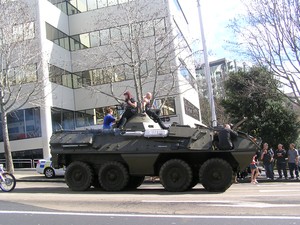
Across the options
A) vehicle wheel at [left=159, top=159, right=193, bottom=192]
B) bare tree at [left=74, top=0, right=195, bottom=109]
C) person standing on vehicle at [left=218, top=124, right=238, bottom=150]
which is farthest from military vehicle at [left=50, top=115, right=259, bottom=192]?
bare tree at [left=74, top=0, right=195, bottom=109]

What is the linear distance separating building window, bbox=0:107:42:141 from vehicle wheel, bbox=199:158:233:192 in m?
20.4

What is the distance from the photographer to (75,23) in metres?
34.0

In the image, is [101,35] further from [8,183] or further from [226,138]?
[226,138]

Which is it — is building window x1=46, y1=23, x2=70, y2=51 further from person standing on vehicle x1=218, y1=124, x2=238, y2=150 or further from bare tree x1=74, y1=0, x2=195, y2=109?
person standing on vehicle x1=218, y1=124, x2=238, y2=150

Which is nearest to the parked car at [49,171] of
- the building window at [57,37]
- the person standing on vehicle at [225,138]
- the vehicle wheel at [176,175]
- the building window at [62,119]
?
the building window at [62,119]

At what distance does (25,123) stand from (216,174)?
21.4m

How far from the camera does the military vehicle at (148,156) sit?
11.0 meters

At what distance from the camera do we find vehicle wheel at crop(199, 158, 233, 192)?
1087cm

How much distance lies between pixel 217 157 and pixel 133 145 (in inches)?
89.9

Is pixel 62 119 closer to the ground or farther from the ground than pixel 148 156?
farther from the ground

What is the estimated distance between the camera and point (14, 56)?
74.9ft

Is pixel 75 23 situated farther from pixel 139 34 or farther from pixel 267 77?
pixel 267 77

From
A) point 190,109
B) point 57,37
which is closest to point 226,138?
point 57,37

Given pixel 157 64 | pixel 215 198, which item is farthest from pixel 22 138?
pixel 215 198
